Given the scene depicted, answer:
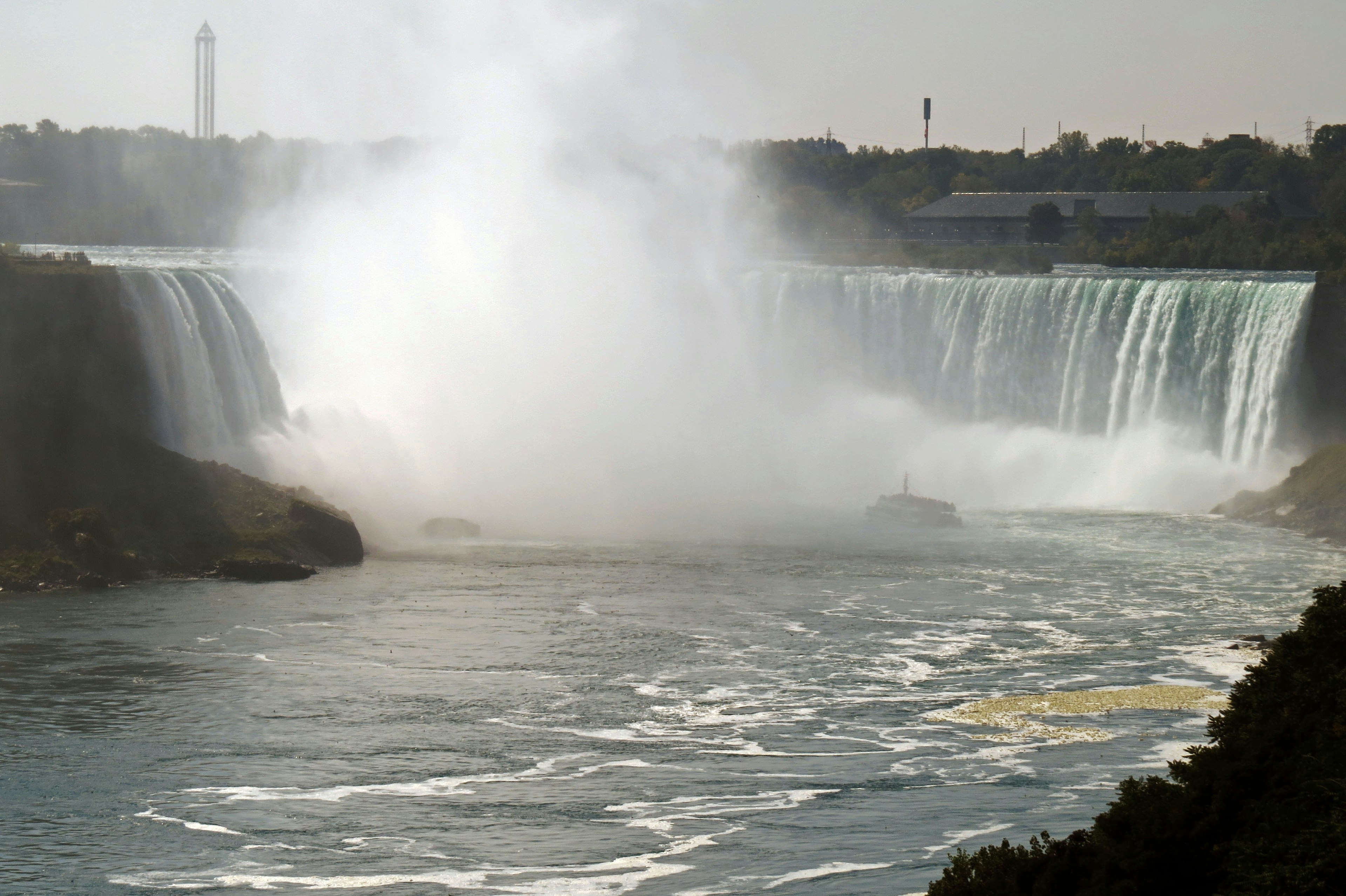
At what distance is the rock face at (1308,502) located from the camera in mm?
41938

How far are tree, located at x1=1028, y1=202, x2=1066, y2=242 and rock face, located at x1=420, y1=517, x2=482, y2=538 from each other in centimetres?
5765

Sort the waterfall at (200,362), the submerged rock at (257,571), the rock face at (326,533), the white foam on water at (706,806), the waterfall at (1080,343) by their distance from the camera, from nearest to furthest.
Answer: the white foam on water at (706,806), the submerged rock at (257,571), the rock face at (326,533), the waterfall at (200,362), the waterfall at (1080,343)

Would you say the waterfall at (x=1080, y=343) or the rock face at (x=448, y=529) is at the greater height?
the waterfall at (x=1080, y=343)

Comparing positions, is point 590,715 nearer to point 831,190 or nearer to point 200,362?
point 200,362

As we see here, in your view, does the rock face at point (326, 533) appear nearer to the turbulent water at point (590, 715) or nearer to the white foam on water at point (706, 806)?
the turbulent water at point (590, 715)

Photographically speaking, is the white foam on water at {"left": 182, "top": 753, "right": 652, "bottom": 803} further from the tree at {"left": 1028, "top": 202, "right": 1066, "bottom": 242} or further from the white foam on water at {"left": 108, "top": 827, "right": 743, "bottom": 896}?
the tree at {"left": 1028, "top": 202, "right": 1066, "bottom": 242}

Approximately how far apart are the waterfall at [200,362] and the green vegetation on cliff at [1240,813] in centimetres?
3205

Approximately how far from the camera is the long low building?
89000 mm

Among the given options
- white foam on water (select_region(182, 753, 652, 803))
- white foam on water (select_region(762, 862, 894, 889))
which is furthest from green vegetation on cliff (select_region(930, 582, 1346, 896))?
white foam on water (select_region(182, 753, 652, 803))

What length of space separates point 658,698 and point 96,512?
15448 millimetres

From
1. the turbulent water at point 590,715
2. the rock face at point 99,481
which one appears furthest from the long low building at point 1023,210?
the rock face at point 99,481

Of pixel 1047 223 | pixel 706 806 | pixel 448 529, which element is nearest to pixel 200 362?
pixel 448 529

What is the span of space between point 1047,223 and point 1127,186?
Result: 56.8 feet

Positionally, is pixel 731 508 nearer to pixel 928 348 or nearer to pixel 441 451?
pixel 441 451
